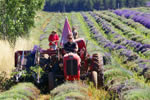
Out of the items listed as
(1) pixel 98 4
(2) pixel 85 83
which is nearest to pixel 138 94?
(2) pixel 85 83

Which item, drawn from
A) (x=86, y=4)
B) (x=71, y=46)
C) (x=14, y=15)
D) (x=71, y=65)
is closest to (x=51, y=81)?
(x=71, y=65)

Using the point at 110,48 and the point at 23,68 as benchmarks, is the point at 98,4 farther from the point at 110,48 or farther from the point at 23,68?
→ the point at 23,68

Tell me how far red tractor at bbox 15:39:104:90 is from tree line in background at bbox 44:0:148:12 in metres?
82.3

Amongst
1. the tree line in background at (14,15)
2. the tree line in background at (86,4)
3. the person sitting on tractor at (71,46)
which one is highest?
the tree line in background at (14,15)

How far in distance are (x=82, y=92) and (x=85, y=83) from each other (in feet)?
4.87

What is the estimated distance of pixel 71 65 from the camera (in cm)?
951

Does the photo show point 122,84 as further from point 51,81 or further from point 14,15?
point 14,15

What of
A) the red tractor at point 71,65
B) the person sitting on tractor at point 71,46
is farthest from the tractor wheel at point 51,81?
the person sitting on tractor at point 71,46

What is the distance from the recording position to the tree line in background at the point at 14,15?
15.2m

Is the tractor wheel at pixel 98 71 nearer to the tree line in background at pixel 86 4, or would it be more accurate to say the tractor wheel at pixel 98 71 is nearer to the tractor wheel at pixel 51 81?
the tractor wheel at pixel 51 81

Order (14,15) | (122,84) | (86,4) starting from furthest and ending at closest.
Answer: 1. (86,4)
2. (14,15)
3. (122,84)

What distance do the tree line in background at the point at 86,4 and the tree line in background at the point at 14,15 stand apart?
75.8 metres

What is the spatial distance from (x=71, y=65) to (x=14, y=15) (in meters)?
7.45

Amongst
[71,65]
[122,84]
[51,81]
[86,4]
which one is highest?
[71,65]
